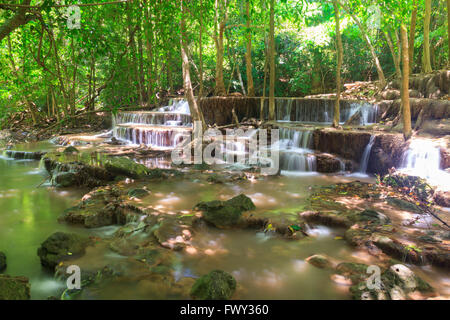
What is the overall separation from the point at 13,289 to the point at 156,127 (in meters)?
10.6

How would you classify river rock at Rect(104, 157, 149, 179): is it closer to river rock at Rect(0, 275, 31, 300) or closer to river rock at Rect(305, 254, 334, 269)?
river rock at Rect(0, 275, 31, 300)

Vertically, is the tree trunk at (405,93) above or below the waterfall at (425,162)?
above

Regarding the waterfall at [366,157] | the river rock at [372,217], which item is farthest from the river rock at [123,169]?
the waterfall at [366,157]

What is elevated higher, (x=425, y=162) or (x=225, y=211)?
(x=425, y=162)

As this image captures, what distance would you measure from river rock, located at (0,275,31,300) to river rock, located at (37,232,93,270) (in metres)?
0.74

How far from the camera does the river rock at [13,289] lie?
2.87 meters

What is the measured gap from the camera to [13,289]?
2.96 meters

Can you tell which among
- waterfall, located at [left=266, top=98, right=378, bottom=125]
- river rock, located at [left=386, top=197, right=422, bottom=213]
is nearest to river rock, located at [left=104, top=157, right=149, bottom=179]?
river rock, located at [left=386, top=197, right=422, bottom=213]

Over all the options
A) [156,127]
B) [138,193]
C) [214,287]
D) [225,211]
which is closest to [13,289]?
[214,287]

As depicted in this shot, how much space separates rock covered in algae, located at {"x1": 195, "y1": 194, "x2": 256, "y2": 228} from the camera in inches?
197

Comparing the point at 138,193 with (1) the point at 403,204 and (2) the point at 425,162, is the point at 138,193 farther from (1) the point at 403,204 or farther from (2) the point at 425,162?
(2) the point at 425,162

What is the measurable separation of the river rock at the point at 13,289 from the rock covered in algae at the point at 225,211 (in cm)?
260

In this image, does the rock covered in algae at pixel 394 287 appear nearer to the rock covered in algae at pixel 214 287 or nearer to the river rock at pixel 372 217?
the rock covered in algae at pixel 214 287
